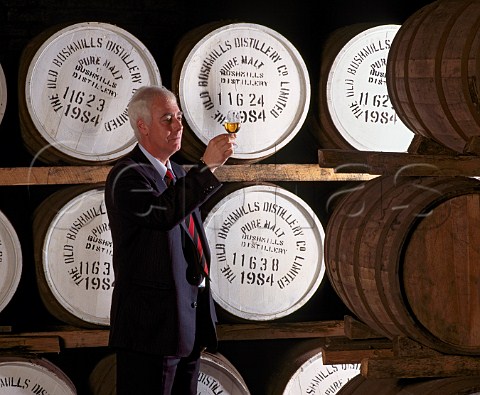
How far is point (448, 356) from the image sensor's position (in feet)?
11.4

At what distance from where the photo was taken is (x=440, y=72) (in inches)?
133

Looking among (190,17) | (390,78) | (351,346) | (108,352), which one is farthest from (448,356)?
(190,17)

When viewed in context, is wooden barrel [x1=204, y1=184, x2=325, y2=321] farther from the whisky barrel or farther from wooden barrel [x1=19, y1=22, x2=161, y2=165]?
wooden barrel [x1=19, y1=22, x2=161, y2=165]

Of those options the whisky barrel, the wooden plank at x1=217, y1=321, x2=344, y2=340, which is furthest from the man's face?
the wooden plank at x1=217, y1=321, x2=344, y2=340

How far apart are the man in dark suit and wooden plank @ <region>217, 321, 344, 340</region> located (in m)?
0.52

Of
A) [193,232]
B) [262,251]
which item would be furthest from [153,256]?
[262,251]

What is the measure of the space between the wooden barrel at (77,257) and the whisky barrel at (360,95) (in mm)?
1167

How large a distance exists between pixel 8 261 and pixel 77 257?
1.00 feet

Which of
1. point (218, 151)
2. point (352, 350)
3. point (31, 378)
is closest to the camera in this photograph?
point (218, 151)

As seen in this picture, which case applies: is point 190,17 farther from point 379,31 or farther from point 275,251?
point 275,251

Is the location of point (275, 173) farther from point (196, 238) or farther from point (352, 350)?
point (352, 350)

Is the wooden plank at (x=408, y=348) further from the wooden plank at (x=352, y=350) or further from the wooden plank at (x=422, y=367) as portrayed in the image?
the wooden plank at (x=352, y=350)

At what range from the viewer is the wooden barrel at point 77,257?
4309 millimetres

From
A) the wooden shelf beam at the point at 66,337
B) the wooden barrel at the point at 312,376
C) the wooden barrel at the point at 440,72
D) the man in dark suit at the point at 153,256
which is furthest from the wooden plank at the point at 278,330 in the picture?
the wooden barrel at the point at 440,72
